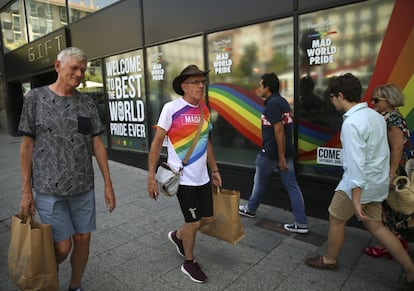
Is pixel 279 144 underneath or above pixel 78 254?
above

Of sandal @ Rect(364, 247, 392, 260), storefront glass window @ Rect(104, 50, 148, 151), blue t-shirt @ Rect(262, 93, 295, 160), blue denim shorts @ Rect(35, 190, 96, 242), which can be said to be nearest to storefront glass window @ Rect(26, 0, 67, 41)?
storefront glass window @ Rect(104, 50, 148, 151)

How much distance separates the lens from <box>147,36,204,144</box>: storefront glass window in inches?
224

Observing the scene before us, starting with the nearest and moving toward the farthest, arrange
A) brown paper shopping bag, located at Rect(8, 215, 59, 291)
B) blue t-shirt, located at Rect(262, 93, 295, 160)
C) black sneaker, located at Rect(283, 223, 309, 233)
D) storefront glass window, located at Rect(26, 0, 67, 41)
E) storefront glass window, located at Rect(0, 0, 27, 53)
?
brown paper shopping bag, located at Rect(8, 215, 59, 291)
blue t-shirt, located at Rect(262, 93, 295, 160)
black sneaker, located at Rect(283, 223, 309, 233)
storefront glass window, located at Rect(26, 0, 67, 41)
storefront glass window, located at Rect(0, 0, 27, 53)

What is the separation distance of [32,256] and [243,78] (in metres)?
3.82

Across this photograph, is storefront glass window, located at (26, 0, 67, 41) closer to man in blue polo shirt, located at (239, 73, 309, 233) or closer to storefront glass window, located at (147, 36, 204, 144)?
storefront glass window, located at (147, 36, 204, 144)

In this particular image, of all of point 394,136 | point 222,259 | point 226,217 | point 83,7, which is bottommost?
point 222,259

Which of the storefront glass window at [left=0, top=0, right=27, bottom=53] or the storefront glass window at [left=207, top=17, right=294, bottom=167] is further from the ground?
the storefront glass window at [left=0, top=0, right=27, bottom=53]

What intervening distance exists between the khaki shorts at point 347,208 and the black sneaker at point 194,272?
1253 mm

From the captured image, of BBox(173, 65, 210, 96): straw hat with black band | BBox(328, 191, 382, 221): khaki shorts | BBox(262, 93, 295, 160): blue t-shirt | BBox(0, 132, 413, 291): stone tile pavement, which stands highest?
BBox(173, 65, 210, 96): straw hat with black band

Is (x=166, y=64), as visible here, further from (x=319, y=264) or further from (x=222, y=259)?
(x=319, y=264)

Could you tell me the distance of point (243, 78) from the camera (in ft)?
16.4

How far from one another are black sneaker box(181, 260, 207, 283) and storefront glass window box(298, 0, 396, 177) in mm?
2199

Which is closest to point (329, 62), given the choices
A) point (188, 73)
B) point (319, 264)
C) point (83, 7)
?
point (188, 73)

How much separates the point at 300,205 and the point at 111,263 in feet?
7.12
